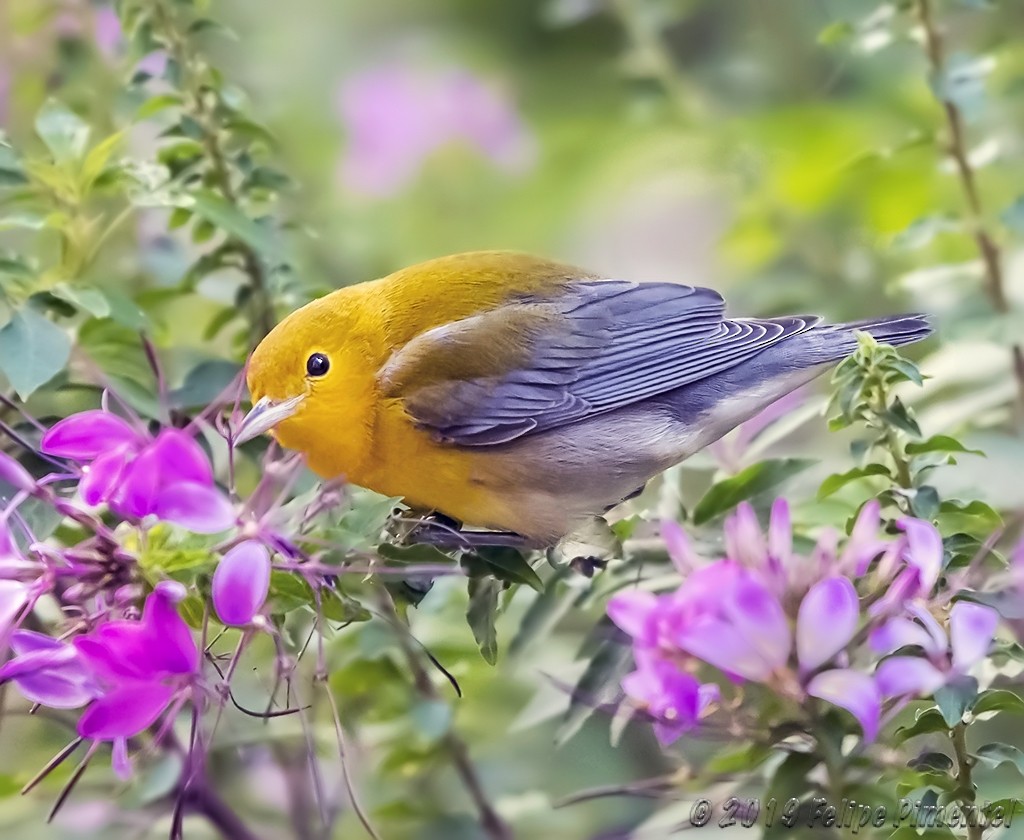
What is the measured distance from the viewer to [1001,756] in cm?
58

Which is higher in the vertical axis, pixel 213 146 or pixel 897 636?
pixel 213 146

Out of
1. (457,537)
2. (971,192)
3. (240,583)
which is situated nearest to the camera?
(240,583)

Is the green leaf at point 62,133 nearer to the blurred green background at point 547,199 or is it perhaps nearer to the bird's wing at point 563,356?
the blurred green background at point 547,199

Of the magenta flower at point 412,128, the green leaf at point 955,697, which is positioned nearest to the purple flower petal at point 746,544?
the green leaf at point 955,697

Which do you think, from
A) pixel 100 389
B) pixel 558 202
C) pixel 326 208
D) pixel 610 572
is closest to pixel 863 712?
pixel 610 572

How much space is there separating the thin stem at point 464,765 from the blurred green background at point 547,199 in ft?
0.05

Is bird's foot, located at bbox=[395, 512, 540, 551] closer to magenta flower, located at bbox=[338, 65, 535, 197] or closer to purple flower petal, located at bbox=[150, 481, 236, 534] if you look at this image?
purple flower petal, located at bbox=[150, 481, 236, 534]

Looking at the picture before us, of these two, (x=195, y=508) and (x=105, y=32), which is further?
(x=105, y=32)

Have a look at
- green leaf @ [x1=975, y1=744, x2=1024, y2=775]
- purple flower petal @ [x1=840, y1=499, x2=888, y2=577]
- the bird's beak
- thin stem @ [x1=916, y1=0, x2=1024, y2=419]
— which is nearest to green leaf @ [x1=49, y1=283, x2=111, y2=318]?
the bird's beak

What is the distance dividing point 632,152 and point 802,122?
9.3 inches

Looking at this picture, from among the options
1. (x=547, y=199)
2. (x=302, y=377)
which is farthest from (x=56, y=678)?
(x=547, y=199)

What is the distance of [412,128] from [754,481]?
0.95 meters

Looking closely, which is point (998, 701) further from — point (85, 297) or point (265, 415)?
point (85, 297)

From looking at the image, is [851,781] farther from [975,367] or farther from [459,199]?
[459,199]
